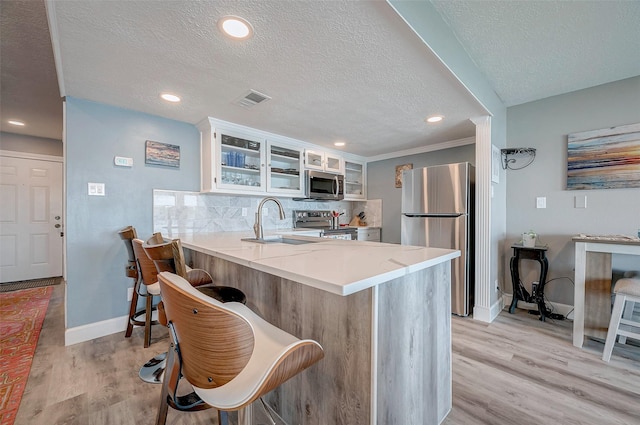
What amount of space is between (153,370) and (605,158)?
13.8ft

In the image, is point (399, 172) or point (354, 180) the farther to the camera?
point (354, 180)

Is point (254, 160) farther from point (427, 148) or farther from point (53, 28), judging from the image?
point (427, 148)

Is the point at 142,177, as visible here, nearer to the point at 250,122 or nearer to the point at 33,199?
the point at 250,122

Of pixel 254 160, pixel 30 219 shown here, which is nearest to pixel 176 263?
pixel 254 160

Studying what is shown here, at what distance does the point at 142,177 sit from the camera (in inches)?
102

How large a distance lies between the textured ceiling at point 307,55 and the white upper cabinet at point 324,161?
98cm

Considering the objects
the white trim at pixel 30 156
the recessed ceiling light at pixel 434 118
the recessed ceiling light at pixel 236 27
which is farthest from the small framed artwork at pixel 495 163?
the white trim at pixel 30 156

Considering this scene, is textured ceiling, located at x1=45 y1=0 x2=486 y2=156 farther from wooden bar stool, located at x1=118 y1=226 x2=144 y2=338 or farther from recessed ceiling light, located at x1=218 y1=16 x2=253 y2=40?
wooden bar stool, located at x1=118 y1=226 x2=144 y2=338

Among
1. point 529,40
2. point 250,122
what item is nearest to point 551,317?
point 529,40

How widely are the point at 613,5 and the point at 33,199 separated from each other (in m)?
6.78

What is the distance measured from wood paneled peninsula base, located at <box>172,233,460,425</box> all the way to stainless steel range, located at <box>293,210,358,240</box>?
7.94 feet

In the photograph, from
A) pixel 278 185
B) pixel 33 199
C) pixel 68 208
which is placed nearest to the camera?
pixel 68 208

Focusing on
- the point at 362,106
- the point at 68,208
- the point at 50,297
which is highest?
the point at 362,106

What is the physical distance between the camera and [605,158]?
2.45 metres
